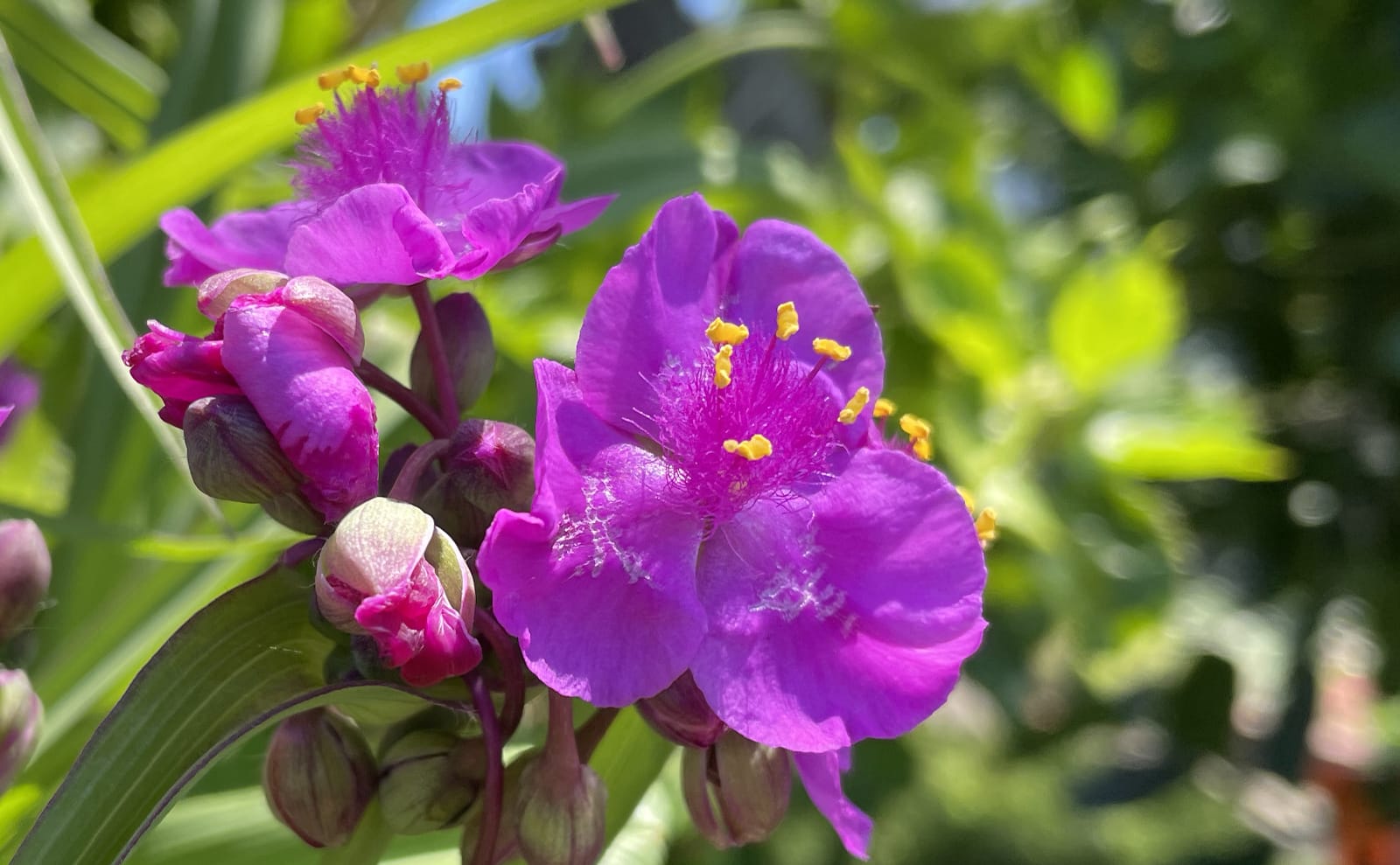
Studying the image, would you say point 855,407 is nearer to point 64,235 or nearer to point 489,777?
point 489,777

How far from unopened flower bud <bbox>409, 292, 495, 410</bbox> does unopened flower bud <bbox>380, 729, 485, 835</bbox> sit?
0.14 meters

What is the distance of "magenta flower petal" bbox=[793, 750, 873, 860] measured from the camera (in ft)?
1.44

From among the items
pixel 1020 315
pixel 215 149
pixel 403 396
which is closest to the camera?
pixel 403 396

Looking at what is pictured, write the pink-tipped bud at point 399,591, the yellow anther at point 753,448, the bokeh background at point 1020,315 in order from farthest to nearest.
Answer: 1. the bokeh background at point 1020,315
2. the yellow anther at point 753,448
3. the pink-tipped bud at point 399,591

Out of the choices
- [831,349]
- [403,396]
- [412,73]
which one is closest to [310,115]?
[412,73]

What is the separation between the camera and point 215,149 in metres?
0.63

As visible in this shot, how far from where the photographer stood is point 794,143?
1.72 metres

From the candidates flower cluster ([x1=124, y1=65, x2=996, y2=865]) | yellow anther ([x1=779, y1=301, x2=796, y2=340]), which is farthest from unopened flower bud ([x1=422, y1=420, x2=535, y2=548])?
yellow anther ([x1=779, y1=301, x2=796, y2=340])

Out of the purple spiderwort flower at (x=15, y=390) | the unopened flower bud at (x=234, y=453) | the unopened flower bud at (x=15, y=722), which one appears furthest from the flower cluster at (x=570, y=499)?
the purple spiderwort flower at (x=15, y=390)

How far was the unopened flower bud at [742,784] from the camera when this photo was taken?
418 millimetres

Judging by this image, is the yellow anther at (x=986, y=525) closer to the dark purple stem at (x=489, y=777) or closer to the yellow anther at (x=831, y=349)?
the yellow anther at (x=831, y=349)

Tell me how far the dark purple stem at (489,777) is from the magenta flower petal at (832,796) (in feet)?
0.40

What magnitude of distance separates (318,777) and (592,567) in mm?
128

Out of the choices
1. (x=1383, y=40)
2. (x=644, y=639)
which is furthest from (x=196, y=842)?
(x=1383, y=40)
